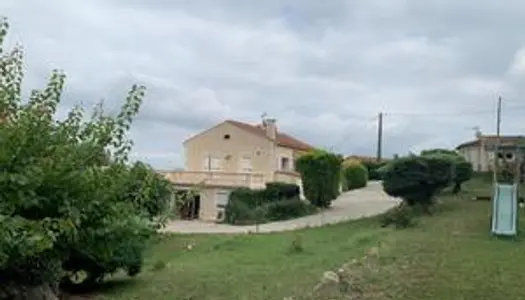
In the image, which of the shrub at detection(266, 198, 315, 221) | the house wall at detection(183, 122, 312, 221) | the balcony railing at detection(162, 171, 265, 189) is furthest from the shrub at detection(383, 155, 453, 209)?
the house wall at detection(183, 122, 312, 221)

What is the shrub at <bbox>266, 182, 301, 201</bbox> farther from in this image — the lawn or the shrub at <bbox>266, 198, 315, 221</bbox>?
the lawn

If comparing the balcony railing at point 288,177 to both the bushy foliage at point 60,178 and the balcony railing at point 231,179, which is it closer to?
the balcony railing at point 231,179

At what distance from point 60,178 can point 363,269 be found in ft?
26.7

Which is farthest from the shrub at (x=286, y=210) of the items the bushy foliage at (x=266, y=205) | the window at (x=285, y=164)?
the window at (x=285, y=164)

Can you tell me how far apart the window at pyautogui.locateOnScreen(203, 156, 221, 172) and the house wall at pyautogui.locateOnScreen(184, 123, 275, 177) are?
7 centimetres

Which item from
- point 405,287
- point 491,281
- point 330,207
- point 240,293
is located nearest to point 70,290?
point 240,293

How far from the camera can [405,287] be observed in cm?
1209

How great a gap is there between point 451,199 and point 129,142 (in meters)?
31.0

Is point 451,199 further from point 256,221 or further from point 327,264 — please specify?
point 327,264

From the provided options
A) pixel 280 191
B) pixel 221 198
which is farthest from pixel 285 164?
pixel 280 191

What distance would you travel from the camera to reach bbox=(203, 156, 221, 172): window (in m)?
60.1

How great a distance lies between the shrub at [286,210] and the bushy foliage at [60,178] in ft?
110

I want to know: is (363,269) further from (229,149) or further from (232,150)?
(229,149)

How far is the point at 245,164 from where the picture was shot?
194 feet
